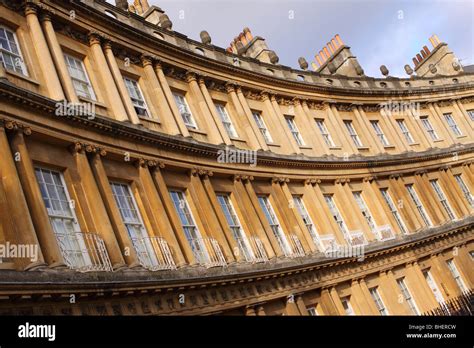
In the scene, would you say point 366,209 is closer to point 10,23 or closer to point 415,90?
point 415,90

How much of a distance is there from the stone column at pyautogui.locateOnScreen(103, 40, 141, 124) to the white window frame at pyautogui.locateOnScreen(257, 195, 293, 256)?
236 inches

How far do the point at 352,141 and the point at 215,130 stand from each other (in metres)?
9.83

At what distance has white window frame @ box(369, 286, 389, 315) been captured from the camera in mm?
19156

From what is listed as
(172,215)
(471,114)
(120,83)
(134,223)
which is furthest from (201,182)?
(471,114)

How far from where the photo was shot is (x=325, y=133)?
23031mm

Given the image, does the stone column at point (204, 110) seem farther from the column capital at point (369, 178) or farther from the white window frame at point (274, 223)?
the column capital at point (369, 178)

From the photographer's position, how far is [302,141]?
21594 millimetres

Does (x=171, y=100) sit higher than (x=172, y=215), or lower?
higher

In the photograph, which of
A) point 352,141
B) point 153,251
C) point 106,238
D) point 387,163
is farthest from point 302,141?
point 106,238

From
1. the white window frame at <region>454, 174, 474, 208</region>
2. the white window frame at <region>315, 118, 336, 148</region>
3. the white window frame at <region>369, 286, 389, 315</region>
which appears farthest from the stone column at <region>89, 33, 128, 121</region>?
the white window frame at <region>454, 174, 474, 208</region>

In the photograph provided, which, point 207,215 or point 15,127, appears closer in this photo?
point 15,127

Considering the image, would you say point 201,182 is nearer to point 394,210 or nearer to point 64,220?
point 64,220

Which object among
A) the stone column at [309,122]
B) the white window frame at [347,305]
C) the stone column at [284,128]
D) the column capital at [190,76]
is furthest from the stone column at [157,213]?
the stone column at [309,122]

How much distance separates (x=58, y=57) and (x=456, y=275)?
71.1 feet
